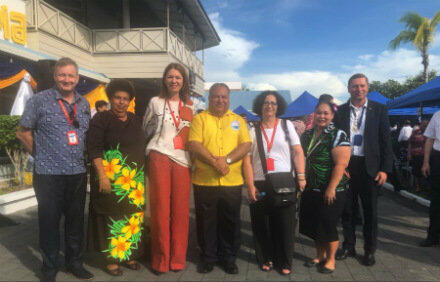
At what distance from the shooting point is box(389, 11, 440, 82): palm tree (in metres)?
22.8

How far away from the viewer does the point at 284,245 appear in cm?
313

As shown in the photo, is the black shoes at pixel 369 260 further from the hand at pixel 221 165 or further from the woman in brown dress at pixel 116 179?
the woman in brown dress at pixel 116 179

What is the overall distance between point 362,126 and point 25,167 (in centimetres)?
639

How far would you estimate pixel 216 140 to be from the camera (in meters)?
3.04

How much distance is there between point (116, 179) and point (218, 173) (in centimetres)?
97

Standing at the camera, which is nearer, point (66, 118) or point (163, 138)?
point (66, 118)

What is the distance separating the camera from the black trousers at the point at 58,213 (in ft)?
9.18

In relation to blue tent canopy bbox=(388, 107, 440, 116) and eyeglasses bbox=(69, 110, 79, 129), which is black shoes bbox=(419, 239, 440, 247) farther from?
blue tent canopy bbox=(388, 107, 440, 116)

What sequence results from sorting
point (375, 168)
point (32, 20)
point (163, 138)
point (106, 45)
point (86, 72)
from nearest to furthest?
point (163, 138) → point (375, 168) → point (32, 20) → point (86, 72) → point (106, 45)

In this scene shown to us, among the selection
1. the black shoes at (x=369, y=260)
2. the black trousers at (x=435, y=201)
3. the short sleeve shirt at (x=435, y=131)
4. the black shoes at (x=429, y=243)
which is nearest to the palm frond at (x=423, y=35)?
the short sleeve shirt at (x=435, y=131)

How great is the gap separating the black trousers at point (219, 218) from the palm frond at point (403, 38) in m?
26.4

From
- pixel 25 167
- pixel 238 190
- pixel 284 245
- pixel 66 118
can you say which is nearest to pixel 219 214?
pixel 238 190

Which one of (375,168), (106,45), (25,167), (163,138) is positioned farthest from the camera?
(106,45)

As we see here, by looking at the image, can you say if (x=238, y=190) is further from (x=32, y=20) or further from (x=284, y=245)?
(x=32, y=20)
